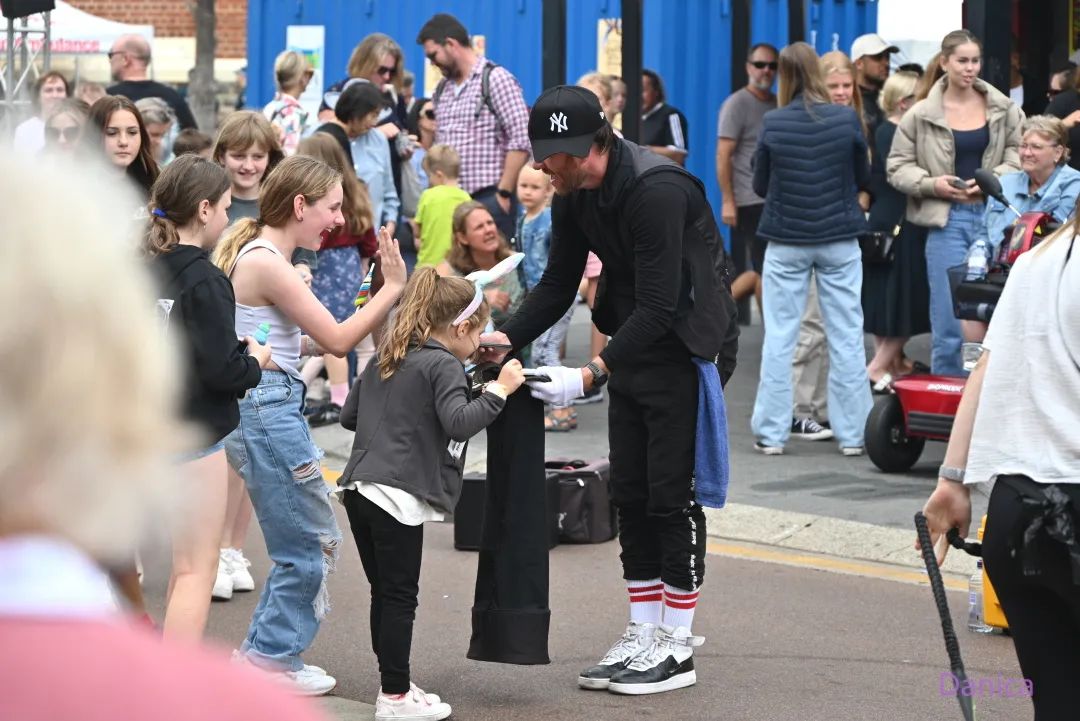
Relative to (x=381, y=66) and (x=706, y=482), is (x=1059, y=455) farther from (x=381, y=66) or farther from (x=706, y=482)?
(x=381, y=66)

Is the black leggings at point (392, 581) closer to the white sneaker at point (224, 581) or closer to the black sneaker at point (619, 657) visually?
the black sneaker at point (619, 657)

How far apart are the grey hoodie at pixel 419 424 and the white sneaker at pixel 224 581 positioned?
1.73 meters

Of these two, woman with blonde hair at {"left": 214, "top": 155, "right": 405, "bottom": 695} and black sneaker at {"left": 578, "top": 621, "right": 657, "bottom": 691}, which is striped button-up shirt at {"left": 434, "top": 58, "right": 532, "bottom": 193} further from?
black sneaker at {"left": 578, "top": 621, "right": 657, "bottom": 691}

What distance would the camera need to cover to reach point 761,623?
21.5ft

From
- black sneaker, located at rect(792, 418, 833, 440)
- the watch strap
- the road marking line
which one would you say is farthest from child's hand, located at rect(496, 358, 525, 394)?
black sneaker, located at rect(792, 418, 833, 440)

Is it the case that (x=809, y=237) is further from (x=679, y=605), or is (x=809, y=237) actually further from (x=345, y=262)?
(x=679, y=605)

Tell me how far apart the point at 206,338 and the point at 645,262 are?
1.41 metres

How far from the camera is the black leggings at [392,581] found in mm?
5211

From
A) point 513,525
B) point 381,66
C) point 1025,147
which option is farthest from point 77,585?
point 381,66

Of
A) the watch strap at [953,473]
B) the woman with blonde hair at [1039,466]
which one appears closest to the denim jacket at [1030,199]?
the watch strap at [953,473]

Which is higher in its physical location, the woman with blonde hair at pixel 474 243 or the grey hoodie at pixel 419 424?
the woman with blonde hair at pixel 474 243

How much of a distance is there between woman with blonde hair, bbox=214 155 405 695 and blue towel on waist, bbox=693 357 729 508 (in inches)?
41.4

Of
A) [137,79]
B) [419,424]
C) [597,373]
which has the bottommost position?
[419,424]

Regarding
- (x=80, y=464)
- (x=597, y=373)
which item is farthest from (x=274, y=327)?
(x=80, y=464)
